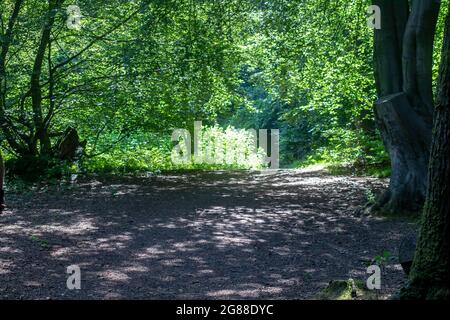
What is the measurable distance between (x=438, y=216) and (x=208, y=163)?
1817cm

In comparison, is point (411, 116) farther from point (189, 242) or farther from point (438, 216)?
point (438, 216)

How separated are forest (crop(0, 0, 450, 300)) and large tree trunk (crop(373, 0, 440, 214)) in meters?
0.03

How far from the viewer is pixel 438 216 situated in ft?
11.7

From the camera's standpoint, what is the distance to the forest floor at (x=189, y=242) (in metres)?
5.35

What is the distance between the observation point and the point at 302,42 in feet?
48.3

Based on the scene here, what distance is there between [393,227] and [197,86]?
24.4ft

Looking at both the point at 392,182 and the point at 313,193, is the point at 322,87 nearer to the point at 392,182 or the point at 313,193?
the point at 313,193

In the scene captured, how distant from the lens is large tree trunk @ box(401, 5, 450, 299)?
352 cm

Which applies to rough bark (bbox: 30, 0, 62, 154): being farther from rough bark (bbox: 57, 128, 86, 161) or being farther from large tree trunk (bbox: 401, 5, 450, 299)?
large tree trunk (bbox: 401, 5, 450, 299)

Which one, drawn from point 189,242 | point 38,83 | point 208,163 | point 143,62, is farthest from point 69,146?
point 208,163

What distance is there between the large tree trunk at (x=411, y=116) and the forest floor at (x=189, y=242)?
0.64 m

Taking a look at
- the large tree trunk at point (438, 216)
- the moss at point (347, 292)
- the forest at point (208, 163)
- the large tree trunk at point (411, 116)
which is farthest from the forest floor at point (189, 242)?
the large tree trunk at point (438, 216)

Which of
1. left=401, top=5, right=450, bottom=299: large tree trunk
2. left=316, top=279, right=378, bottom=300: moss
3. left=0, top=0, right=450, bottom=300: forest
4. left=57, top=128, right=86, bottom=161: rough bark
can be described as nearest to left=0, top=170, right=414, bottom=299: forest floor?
left=0, top=0, right=450, bottom=300: forest

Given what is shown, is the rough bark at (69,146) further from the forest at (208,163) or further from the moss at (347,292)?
the moss at (347,292)
